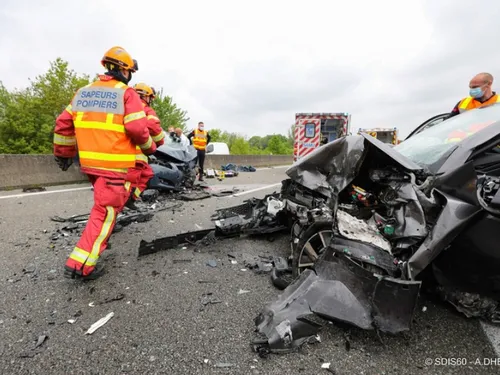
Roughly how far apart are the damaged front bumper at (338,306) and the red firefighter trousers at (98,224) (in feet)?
4.66

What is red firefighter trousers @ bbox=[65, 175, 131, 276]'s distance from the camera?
2162 millimetres

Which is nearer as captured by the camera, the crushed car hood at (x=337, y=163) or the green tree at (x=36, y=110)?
the crushed car hood at (x=337, y=163)

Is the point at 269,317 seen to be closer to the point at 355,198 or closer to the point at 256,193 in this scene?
the point at 355,198

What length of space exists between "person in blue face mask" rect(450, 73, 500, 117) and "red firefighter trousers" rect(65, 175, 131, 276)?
13.7 ft

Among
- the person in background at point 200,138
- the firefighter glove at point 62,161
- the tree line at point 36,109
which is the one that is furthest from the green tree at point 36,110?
the firefighter glove at point 62,161

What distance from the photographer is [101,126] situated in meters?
2.25

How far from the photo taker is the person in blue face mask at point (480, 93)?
3635mm

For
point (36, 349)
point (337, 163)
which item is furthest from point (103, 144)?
point (337, 163)

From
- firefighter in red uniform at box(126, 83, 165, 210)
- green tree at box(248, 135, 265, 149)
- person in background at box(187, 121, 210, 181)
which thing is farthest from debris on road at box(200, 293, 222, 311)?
green tree at box(248, 135, 265, 149)

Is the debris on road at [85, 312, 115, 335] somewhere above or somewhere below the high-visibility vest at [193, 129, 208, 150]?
below

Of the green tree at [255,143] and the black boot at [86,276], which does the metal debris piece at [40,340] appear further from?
the green tree at [255,143]

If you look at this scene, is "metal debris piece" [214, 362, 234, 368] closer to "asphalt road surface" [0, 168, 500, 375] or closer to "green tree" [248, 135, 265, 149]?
"asphalt road surface" [0, 168, 500, 375]

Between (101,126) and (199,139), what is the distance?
7.15 meters

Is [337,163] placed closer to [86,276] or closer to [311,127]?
[86,276]
